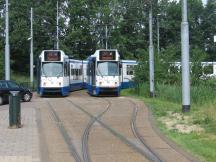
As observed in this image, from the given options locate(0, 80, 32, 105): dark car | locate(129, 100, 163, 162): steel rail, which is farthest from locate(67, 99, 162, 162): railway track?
→ locate(0, 80, 32, 105): dark car

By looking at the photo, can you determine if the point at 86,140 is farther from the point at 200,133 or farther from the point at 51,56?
the point at 51,56

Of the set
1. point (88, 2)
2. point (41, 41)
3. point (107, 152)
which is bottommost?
point (107, 152)

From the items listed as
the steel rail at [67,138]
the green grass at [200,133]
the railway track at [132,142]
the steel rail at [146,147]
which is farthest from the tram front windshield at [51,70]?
the steel rail at [146,147]

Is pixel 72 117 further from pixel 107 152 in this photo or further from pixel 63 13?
pixel 63 13

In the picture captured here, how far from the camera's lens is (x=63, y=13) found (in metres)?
80.1

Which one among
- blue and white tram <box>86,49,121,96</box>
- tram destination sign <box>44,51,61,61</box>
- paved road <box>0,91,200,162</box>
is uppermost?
tram destination sign <box>44,51,61,61</box>

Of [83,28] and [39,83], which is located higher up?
[83,28]

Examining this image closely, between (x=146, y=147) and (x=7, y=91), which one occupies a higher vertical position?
(x=7, y=91)

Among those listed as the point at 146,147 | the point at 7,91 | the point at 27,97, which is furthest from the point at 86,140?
the point at 27,97

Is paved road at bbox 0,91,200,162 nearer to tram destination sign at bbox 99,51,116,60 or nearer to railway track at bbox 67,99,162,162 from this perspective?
railway track at bbox 67,99,162,162

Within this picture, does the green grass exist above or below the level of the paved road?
above

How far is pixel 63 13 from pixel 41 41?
5.41 meters

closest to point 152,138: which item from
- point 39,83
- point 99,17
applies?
point 39,83

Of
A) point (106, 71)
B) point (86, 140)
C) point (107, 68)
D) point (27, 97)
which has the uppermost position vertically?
point (107, 68)
